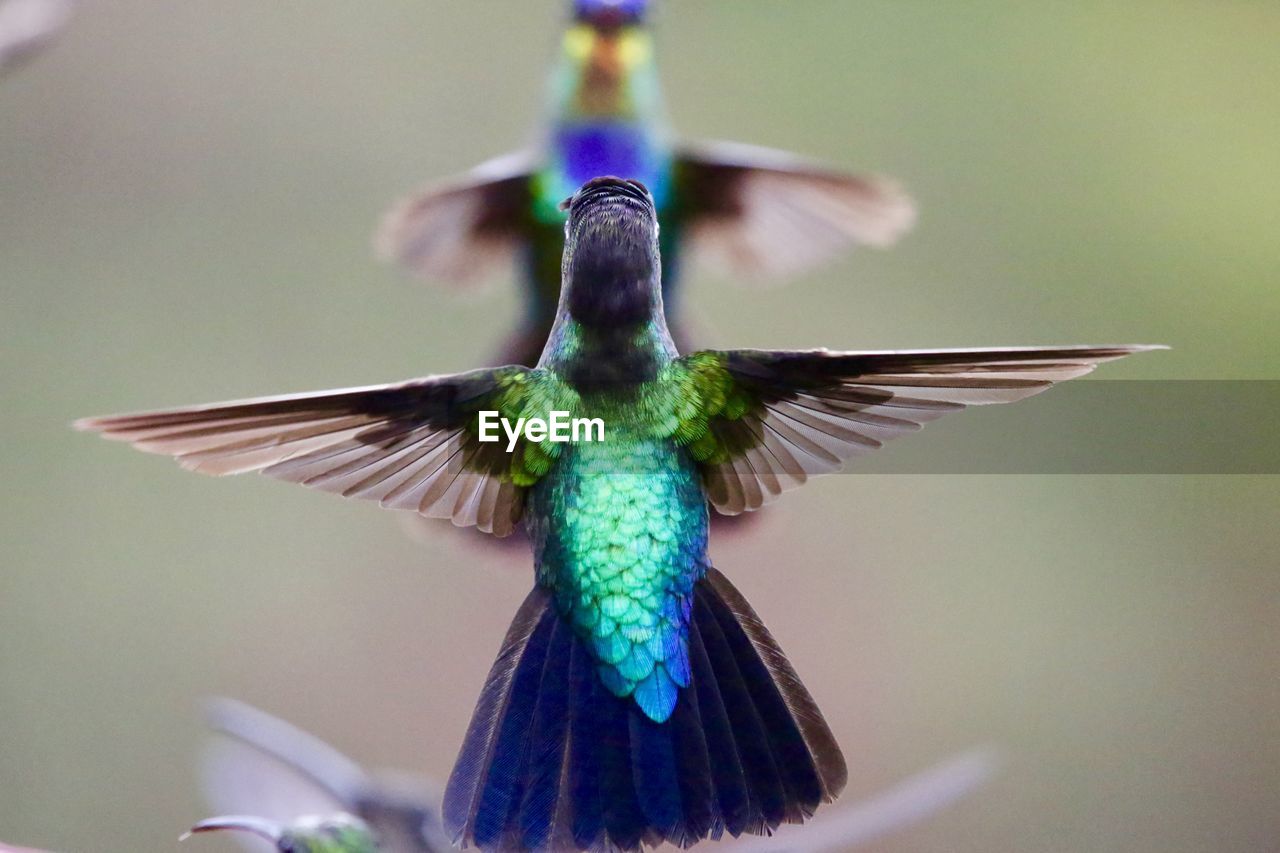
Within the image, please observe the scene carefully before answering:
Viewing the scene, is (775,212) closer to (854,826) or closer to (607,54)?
(607,54)

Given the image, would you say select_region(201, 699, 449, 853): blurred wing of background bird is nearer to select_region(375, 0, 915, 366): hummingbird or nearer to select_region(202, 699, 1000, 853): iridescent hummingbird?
select_region(202, 699, 1000, 853): iridescent hummingbird

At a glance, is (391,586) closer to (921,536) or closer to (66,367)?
(66,367)

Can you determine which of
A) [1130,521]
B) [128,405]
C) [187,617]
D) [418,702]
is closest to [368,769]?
[418,702]

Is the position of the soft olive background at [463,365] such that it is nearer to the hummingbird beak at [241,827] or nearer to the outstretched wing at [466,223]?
the outstretched wing at [466,223]

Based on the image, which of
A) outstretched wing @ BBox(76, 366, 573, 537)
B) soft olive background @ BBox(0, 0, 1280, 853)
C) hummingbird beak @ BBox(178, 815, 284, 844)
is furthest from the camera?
soft olive background @ BBox(0, 0, 1280, 853)

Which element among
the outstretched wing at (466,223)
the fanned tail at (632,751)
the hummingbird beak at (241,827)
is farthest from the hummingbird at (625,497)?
the outstretched wing at (466,223)

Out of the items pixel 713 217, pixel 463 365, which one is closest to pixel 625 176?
pixel 713 217

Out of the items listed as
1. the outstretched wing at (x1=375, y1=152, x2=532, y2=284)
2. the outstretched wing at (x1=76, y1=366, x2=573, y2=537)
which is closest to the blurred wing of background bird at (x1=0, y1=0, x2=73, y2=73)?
the outstretched wing at (x1=375, y1=152, x2=532, y2=284)
